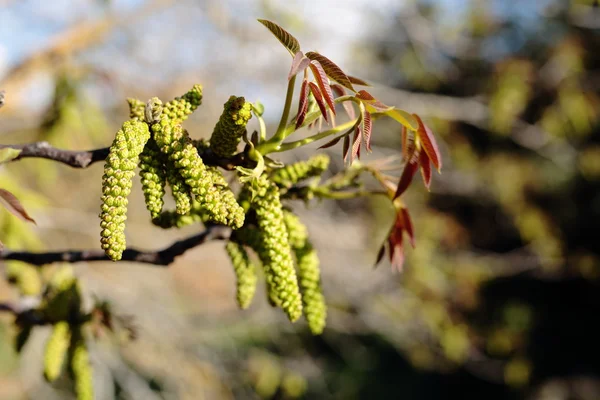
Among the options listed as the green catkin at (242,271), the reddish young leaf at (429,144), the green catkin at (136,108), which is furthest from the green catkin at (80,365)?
the reddish young leaf at (429,144)

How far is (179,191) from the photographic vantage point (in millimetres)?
699

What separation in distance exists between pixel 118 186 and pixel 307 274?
1.45 feet

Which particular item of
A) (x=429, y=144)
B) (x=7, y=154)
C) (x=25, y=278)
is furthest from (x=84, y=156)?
(x=25, y=278)

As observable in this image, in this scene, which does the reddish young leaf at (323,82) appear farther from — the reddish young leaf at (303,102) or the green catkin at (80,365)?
the green catkin at (80,365)

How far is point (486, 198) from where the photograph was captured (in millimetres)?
6371

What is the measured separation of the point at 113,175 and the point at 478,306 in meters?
5.74

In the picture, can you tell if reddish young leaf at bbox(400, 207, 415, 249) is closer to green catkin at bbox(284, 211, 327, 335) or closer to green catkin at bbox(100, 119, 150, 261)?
green catkin at bbox(284, 211, 327, 335)

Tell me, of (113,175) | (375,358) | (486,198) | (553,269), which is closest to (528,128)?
(486,198)

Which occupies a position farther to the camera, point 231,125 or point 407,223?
point 407,223

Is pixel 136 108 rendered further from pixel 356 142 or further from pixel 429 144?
pixel 429 144

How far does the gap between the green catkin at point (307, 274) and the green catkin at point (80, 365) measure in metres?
0.61

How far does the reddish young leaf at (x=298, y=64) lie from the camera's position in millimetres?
663

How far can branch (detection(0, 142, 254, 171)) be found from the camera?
80 cm

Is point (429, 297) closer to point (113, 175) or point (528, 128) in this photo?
point (528, 128)
